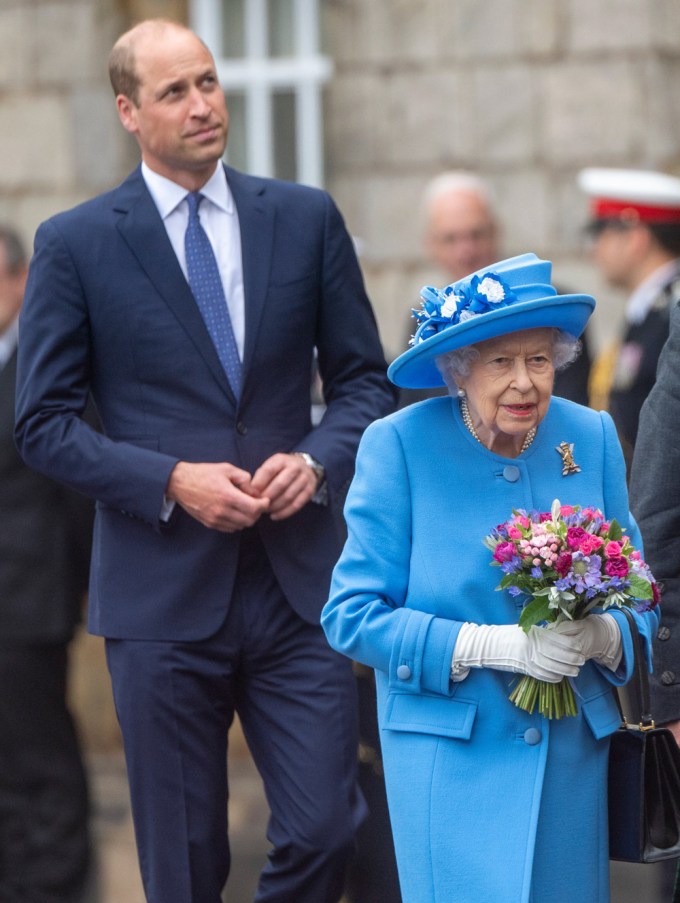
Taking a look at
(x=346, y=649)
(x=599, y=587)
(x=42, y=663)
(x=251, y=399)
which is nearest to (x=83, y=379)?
(x=251, y=399)

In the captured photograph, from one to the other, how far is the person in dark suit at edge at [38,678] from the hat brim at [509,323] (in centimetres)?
288

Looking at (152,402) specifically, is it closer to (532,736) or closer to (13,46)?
(532,736)

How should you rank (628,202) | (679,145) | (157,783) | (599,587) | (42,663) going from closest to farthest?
(599,587) → (157,783) → (42,663) → (628,202) → (679,145)

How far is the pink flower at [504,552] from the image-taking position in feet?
11.6

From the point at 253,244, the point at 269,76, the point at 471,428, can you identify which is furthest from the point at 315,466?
the point at 269,76

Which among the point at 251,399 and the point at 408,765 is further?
the point at 251,399

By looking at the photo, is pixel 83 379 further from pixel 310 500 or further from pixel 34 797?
pixel 34 797

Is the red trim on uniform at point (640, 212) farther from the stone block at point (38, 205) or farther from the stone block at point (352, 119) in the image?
the stone block at point (38, 205)

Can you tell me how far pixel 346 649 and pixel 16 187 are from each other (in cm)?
683

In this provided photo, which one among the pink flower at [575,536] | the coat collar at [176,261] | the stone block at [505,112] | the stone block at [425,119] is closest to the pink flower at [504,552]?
the pink flower at [575,536]

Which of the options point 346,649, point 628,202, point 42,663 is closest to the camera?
point 346,649

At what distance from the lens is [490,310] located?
3684 mm

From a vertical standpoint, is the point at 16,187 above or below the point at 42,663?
above

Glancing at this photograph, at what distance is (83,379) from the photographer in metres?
4.40
